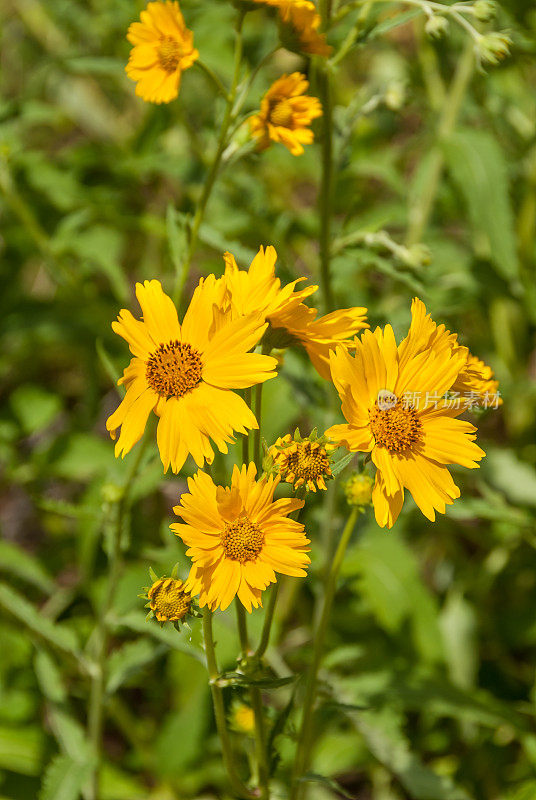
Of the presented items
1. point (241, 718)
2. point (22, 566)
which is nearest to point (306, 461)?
point (241, 718)

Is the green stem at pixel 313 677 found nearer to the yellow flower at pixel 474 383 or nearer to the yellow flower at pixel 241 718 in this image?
the yellow flower at pixel 241 718

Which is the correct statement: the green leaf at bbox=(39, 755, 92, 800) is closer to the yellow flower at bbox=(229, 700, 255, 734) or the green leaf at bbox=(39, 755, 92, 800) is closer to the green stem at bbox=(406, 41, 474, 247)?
the yellow flower at bbox=(229, 700, 255, 734)

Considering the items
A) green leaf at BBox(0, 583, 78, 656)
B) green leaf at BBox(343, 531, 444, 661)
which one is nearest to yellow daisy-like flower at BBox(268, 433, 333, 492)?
green leaf at BBox(0, 583, 78, 656)

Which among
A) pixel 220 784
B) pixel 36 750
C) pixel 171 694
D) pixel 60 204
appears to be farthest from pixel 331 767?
pixel 60 204

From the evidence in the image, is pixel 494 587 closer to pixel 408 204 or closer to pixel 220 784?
pixel 220 784

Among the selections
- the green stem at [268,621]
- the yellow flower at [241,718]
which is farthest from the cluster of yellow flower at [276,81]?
the yellow flower at [241,718]

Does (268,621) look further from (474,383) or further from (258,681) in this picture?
(474,383)
